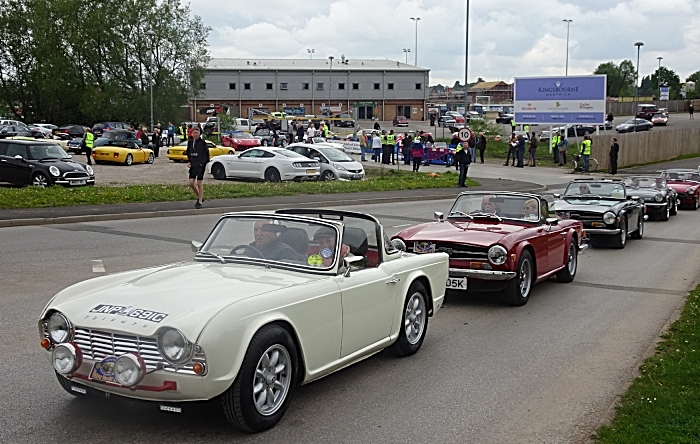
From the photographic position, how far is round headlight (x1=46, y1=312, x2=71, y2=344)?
5199 mm

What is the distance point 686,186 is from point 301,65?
88.3 meters

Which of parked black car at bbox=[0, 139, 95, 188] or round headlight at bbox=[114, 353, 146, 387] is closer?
round headlight at bbox=[114, 353, 146, 387]

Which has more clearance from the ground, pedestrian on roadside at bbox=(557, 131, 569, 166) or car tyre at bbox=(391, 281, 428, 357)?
pedestrian on roadside at bbox=(557, 131, 569, 166)

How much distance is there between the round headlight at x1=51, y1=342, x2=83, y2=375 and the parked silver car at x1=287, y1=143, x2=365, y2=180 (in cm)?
2676

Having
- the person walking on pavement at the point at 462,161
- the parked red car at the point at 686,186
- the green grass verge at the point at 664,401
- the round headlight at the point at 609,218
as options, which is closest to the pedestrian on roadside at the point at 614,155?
the parked red car at the point at 686,186

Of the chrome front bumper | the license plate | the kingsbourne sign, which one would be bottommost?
the license plate

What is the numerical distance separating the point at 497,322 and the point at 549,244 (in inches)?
87.2

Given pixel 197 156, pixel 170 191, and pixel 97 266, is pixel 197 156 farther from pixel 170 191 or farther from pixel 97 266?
pixel 97 266

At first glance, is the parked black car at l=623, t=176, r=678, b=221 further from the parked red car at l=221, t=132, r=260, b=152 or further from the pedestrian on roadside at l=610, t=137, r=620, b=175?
the parked red car at l=221, t=132, r=260, b=152

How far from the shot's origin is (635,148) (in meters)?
49.0

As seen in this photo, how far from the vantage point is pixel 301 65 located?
110m

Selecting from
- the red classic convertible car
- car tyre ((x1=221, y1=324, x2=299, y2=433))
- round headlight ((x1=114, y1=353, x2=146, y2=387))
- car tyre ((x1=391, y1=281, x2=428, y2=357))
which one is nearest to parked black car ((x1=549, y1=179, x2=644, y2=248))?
the red classic convertible car

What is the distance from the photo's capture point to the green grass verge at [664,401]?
520 cm

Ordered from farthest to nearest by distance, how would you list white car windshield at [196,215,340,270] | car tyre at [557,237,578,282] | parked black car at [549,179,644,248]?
1. parked black car at [549,179,644,248]
2. car tyre at [557,237,578,282]
3. white car windshield at [196,215,340,270]
